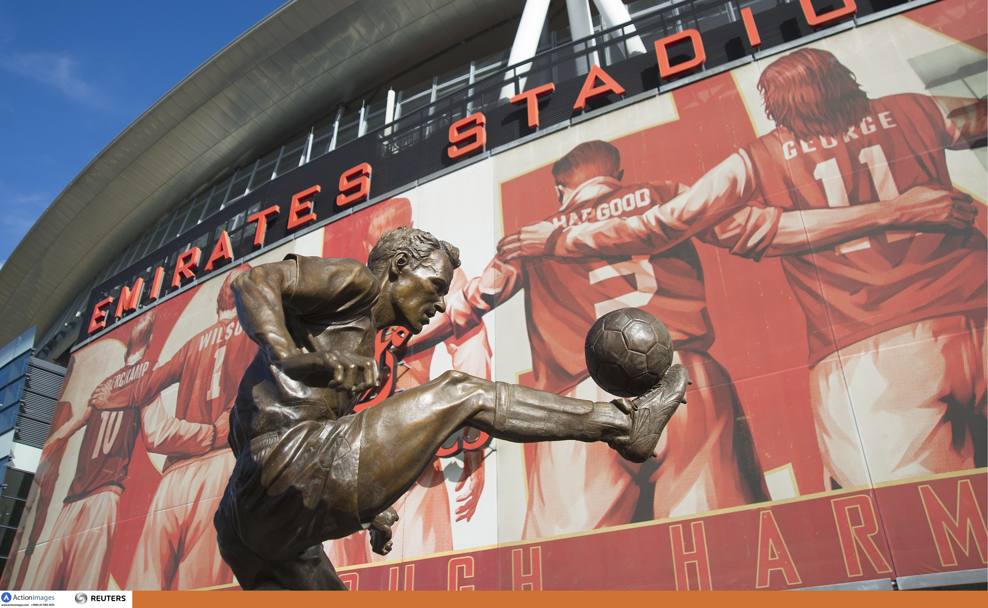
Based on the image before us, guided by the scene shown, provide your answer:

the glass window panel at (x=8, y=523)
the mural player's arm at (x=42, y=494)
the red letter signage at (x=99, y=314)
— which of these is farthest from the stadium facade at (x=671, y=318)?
the glass window panel at (x=8, y=523)

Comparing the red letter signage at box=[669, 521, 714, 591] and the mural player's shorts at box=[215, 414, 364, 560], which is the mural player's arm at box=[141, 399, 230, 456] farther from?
the mural player's shorts at box=[215, 414, 364, 560]

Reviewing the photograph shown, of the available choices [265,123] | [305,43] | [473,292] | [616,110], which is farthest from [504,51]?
[473,292]

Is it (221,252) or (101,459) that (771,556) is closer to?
(221,252)

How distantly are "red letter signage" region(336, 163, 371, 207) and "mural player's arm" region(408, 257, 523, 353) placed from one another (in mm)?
4535

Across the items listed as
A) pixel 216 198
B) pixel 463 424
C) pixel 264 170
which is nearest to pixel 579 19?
pixel 264 170

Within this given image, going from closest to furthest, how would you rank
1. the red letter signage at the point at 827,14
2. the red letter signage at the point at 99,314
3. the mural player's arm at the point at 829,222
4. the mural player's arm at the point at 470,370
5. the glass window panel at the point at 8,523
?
the mural player's arm at the point at 829,222 < the mural player's arm at the point at 470,370 < the red letter signage at the point at 827,14 < the red letter signage at the point at 99,314 < the glass window panel at the point at 8,523

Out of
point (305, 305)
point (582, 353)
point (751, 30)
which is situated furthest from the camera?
point (751, 30)

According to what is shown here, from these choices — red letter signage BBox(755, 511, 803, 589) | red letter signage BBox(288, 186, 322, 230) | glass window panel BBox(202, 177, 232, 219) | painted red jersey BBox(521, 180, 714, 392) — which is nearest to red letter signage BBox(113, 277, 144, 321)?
glass window panel BBox(202, 177, 232, 219)

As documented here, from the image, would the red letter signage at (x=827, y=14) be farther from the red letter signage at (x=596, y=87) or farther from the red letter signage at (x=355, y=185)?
the red letter signage at (x=355, y=185)

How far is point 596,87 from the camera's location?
13.4 metres

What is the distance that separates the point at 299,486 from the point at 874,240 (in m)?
9.41

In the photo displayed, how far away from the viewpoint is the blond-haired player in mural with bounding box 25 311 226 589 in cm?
1449

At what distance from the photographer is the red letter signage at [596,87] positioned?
13.2 m

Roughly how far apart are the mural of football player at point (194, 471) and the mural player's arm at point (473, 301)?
496 centimetres
